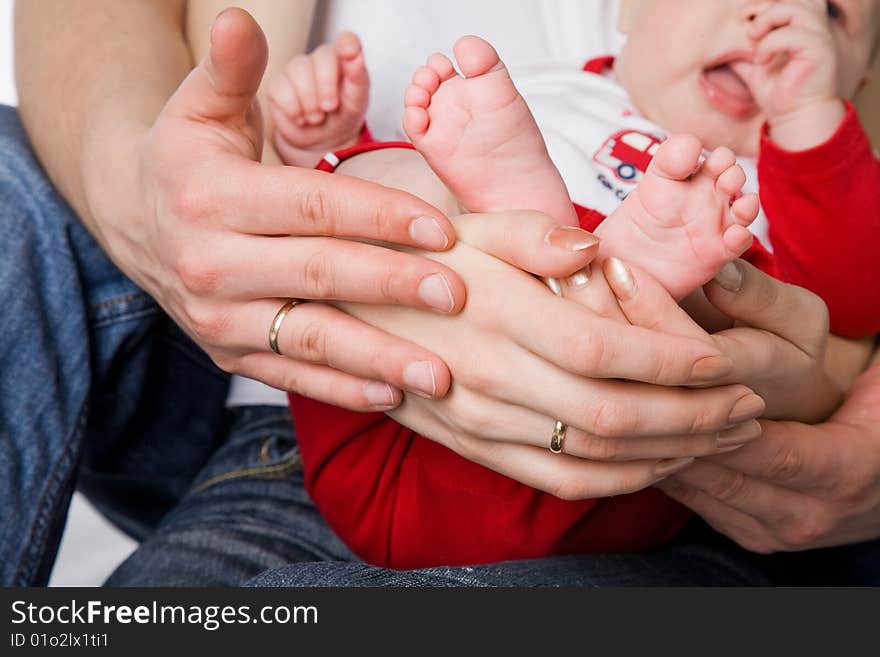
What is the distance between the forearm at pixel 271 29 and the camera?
3.10 ft

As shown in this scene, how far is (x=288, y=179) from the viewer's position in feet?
1.91

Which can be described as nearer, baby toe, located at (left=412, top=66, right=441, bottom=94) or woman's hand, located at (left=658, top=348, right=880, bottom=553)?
baby toe, located at (left=412, top=66, right=441, bottom=94)

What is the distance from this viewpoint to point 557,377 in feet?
1.86

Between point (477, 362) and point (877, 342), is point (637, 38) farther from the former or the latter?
point (477, 362)

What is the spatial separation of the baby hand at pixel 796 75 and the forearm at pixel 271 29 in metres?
0.45

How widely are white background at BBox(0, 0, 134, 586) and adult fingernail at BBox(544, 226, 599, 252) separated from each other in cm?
108

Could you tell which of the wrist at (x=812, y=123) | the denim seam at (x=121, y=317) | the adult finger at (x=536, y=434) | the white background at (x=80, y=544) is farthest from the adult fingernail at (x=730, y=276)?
the white background at (x=80, y=544)

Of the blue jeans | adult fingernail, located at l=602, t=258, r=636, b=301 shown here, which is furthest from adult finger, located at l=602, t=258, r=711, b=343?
the blue jeans

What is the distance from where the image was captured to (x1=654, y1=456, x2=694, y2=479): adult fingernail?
630mm

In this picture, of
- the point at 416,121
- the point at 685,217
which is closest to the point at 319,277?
the point at 416,121

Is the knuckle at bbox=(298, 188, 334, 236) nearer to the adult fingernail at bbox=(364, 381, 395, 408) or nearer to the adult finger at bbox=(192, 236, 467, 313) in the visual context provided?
the adult finger at bbox=(192, 236, 467, 313)

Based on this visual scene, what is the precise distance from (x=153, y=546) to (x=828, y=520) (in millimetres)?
598

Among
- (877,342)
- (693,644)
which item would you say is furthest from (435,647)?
(877,342)

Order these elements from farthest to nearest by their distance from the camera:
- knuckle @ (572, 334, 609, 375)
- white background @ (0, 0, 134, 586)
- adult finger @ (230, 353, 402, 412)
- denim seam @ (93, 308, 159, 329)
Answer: white background @ (0, 0, 134, 586) < denim seam @ (93, 308, 159, 329) < adult finger @ (230, 353, 402, 412) < knuckle @ (572, 334, 609, 375)
